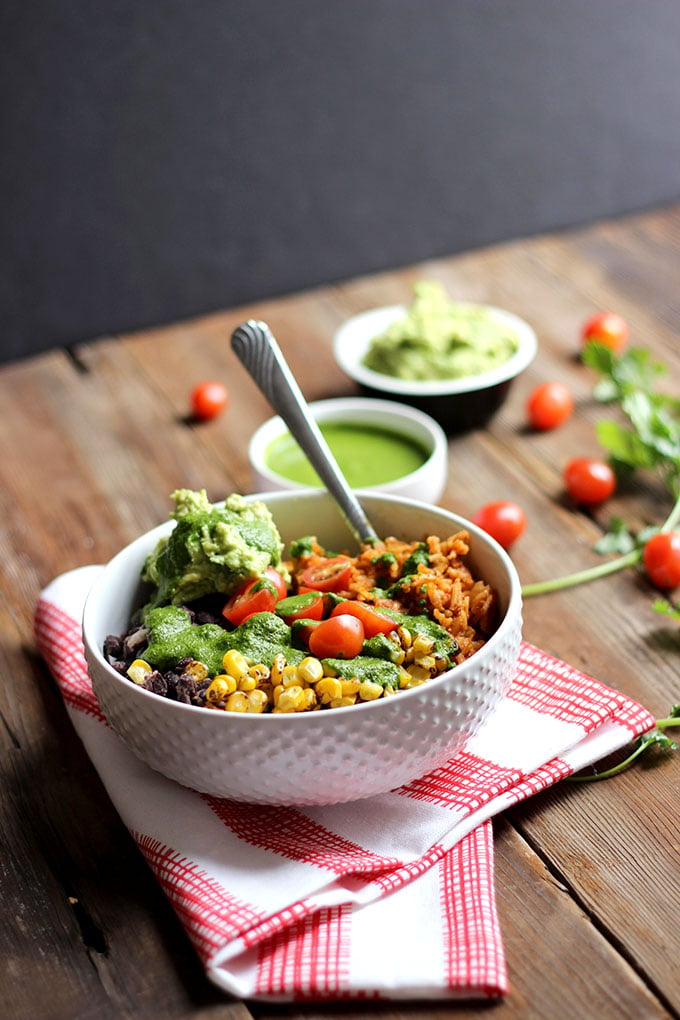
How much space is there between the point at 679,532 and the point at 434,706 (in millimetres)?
896

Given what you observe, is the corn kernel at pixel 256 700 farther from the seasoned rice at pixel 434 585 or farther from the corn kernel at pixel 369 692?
the seasoned rice at pixel 434 585

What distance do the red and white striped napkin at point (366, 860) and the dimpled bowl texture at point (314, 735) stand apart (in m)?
0.07

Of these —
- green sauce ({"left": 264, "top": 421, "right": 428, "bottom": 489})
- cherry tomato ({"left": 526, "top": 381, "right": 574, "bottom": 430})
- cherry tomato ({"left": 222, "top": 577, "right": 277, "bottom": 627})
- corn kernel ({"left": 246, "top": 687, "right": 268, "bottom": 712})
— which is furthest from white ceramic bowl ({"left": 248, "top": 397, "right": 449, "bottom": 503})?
corn kernel ({"left": 246, "top": 687, "right": 268, "bottom": 712})

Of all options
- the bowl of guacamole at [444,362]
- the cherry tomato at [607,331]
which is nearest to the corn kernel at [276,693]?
the bowl of guacamole at [444,362]

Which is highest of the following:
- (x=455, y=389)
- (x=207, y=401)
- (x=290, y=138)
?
(x=455, y=389)

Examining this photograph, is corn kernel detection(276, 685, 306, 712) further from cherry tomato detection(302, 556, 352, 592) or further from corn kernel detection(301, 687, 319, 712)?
cherry tomato detection(302, 556, 352, 592)

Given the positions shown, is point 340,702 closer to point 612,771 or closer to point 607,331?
point 612,771

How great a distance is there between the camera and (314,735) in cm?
139

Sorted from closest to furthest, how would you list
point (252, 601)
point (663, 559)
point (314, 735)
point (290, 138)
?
1. point (314, 735)
2. point (252, 601)
3. point (663, 559)
4. point (290, 138)

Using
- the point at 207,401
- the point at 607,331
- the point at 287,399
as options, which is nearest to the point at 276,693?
the point at 287,399

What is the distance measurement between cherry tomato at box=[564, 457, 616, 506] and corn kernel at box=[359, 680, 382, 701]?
1.01 metres

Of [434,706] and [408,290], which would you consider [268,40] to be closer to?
[408,290]

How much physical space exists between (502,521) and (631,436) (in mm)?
408

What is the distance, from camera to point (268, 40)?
11.4 feet
